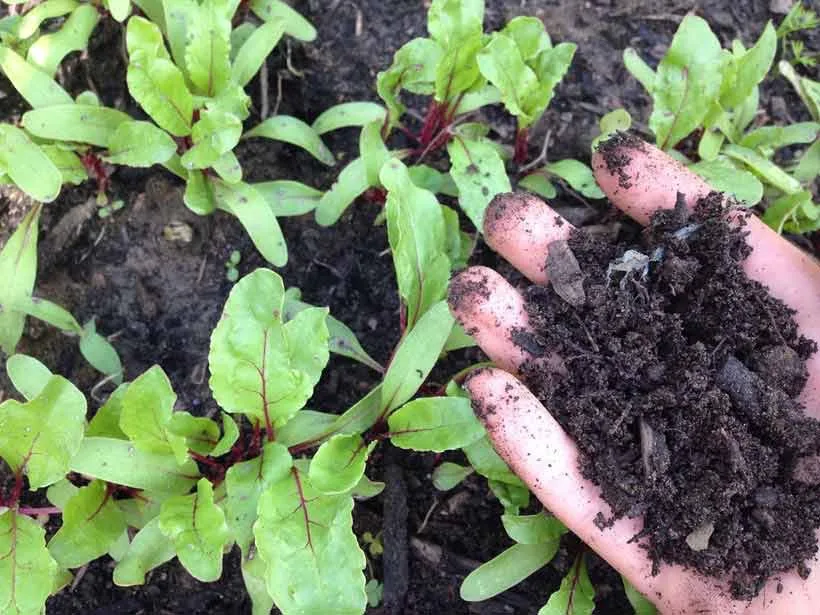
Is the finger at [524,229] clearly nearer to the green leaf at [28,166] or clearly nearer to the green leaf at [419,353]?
the green leaf at [419,353]

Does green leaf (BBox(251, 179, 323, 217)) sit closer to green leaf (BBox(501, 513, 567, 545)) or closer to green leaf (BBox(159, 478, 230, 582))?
green leaf (BBox(159, 478, 230, 582))

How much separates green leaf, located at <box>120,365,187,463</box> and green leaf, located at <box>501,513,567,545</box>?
2.50 ft

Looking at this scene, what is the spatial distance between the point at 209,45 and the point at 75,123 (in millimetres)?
424

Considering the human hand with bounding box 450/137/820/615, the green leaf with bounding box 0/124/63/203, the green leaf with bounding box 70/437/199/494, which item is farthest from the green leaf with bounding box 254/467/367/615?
the green leaf with bounding box 0/124/63/203

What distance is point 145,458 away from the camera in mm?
1799

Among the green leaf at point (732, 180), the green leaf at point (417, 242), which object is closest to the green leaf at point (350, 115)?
the green leaf at point (417, 242)

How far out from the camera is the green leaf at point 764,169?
2.24 m

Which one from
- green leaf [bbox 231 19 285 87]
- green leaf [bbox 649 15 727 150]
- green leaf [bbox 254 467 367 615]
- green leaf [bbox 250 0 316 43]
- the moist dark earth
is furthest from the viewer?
green leaf [bbox 250 0 316 43]

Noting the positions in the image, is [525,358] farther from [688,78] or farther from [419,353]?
[688,78]

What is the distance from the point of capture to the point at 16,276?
7.05 ft

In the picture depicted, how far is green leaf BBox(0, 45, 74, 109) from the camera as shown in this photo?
2.14 metres

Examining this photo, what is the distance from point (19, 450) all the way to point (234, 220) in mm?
934

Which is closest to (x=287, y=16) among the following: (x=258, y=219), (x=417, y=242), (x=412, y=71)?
(x=412, y=71)

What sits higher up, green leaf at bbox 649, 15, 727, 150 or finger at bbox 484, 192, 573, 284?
green leaf at bbox 649, 15, 727, 150
